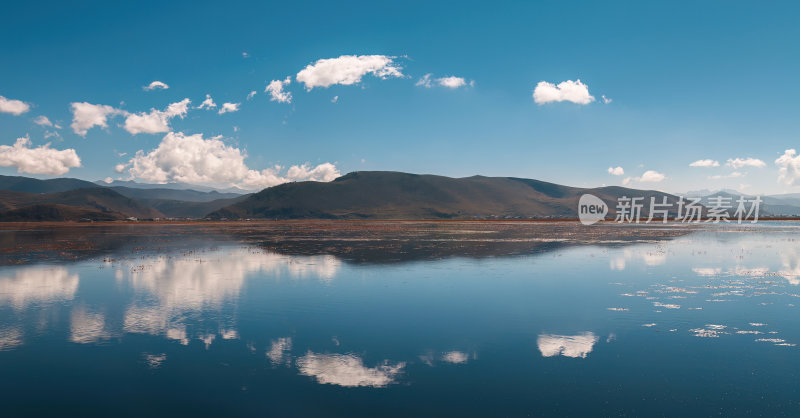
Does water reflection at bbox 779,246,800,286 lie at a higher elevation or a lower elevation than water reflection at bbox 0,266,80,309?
higher

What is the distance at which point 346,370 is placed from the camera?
1342cm

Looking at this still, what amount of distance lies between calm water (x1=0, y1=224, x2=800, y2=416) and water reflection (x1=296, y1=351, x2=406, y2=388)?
8 centimetres

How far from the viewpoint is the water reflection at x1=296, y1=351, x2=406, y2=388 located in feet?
41.3

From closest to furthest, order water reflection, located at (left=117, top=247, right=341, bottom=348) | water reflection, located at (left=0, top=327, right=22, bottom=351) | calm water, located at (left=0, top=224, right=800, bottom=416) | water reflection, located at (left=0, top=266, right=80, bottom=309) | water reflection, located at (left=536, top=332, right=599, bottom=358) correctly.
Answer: calm water, located at (left=0, top=224, right=800, bottom=416), water reflection, located at (left=536, top=332, right=599, bottom=358), water reflection, located at (left=0, top=327, right=22, bottom=351), water reflection, located at (left=117, top=247, right=341, bottom=348), water reflection, located at (left=0, top=266, right=80, bottom=309)

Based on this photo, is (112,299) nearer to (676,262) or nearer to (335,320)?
(335,320)

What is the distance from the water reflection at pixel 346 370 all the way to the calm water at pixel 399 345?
0.25 feet

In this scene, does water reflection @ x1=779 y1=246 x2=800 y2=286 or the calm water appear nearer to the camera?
the calm water

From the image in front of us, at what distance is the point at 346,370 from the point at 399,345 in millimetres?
2976

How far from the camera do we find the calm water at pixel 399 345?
1135 cm

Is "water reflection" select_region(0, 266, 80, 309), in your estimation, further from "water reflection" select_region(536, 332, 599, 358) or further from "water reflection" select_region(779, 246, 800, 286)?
"water reflection" select_region(779, 246, 800, 286)

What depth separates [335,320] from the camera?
1959cm

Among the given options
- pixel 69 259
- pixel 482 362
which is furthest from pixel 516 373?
pixel 69 259

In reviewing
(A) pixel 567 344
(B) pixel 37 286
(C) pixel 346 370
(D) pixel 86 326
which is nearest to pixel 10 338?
(D) pixel 86 326

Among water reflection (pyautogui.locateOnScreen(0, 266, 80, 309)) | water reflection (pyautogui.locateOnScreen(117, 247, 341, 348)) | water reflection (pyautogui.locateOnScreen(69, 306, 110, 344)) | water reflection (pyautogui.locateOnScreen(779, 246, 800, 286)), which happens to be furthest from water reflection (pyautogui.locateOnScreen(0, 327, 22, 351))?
water reflection (pyautogui.locateOnScreen(779, 246, 800, 286))
